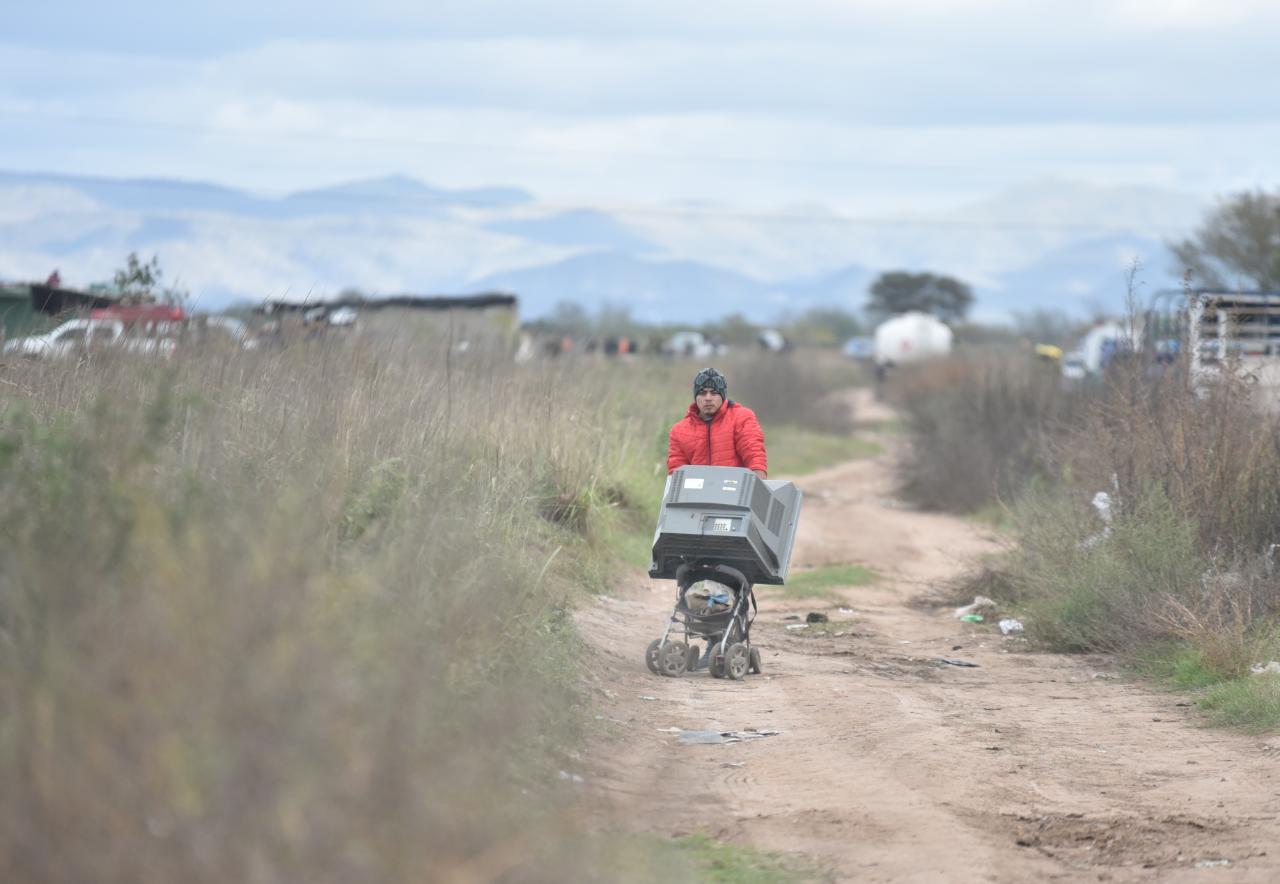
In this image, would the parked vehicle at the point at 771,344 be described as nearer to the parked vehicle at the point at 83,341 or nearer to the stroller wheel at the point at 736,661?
the parked vehicle at the point at 83,341

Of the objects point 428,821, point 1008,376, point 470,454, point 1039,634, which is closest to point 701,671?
point 470,454

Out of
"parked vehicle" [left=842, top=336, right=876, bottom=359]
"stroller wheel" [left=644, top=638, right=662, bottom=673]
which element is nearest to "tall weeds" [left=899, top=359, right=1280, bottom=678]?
"stroller wheel" [left=644, top=638, right=662, bottom=673]

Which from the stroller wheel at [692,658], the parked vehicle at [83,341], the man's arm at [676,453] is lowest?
the stroller wheel at [692,658]

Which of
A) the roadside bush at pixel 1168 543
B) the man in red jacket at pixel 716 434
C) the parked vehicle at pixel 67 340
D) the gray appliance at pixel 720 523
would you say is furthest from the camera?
the roadside bush at pixel 1168 543

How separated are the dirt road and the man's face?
1810 millimetres

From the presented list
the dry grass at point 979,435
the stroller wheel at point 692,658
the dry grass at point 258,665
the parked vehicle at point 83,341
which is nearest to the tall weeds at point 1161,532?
the stroller wheel at point 692,658

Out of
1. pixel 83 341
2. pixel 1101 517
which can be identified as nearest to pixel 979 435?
pixel 1101 517

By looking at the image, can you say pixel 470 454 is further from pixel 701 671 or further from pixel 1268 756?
pixel 1268 756

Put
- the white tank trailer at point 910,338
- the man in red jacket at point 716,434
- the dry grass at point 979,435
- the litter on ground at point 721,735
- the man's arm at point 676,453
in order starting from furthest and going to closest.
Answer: the white tank trailer at point 910,338
the dry grass at point 979,435
the man's arm at point 676,453
the man in red jacket at point 716,434
the litter on ground at point 721,735

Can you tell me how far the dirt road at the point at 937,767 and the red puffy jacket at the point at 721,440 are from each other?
58.1 inches

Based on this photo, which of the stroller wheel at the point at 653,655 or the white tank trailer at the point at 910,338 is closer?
the stroller wheel at the point at 653,655

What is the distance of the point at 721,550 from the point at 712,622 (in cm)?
73

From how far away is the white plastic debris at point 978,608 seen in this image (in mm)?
14906

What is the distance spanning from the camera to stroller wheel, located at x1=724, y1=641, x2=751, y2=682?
418 inches
